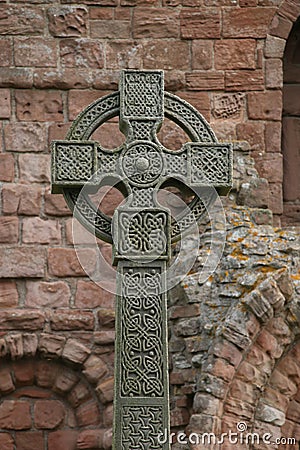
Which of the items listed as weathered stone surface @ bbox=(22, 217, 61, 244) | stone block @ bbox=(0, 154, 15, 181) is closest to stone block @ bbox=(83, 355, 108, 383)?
weathered stone surface @ bbox=(22, 217, 61, 244)

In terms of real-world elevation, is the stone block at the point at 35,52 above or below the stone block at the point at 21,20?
below

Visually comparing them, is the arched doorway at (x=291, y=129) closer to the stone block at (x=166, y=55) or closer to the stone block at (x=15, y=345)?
the stone block at (x=166, y=55)

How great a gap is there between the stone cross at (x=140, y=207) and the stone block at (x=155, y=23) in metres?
3.54

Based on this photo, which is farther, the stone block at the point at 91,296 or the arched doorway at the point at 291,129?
the arched doorway at the point at 291,129

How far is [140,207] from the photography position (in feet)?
19.7

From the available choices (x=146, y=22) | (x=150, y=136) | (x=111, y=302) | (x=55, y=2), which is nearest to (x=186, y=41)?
(x=146, y=22)

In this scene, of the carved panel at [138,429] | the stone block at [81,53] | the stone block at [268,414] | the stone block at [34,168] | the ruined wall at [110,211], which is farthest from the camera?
the stone block at [81,53]

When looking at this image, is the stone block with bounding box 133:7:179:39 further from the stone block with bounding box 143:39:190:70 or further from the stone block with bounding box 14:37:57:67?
the stone block with bounding box 14:37:57:67

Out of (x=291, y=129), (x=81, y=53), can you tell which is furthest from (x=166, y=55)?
(x=291, y=129)

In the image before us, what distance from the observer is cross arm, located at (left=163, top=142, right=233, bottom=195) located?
243 inches

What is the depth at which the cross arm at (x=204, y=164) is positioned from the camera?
6164 millimetres

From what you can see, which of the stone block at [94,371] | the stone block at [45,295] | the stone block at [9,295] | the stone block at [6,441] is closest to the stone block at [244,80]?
the stone block at [45,295]

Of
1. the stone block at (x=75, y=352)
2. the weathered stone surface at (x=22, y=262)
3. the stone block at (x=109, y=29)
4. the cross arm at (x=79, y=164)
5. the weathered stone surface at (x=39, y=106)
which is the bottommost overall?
the stone block at (x=75, y=352)

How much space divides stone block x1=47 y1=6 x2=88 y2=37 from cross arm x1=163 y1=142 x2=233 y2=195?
11.9 ft
